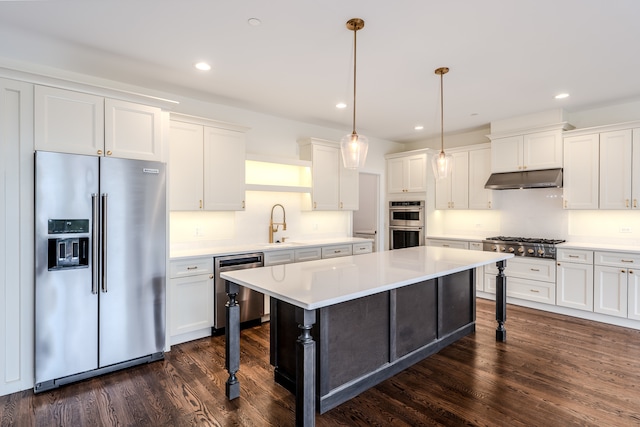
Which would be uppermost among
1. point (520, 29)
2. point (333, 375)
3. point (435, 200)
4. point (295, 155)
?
point (520, 29)

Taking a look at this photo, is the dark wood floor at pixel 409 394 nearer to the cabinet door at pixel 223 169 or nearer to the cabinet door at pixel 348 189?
the cabinet door at pixel 223 169

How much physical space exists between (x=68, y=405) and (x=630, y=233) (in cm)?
609

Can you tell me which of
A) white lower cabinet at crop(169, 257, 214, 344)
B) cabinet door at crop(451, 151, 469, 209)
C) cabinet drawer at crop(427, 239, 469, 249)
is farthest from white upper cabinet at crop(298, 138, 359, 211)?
white lower cabinet at crop(169, 257, 214, 344)

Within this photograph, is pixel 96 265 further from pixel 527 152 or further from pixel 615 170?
pixel 615 170

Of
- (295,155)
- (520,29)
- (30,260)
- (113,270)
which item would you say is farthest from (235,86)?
(520,29)

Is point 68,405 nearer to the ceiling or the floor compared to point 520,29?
nearer to the floor

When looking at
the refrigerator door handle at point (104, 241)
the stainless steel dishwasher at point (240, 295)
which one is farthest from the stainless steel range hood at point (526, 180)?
the refrigerator door handle at point (104, 241)

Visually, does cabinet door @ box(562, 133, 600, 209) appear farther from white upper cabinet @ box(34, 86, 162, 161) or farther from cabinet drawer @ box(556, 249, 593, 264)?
white upper cabinet @ box(34, 86, 162, 161)

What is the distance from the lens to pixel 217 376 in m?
2.76

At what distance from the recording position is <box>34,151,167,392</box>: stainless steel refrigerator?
2531mm

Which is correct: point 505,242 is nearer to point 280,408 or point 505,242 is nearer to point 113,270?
point 280,408

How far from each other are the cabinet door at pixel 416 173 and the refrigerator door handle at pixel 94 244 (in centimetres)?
468

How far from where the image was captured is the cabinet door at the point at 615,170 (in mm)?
3994

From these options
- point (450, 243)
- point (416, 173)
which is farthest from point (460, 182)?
point (450, 243)
